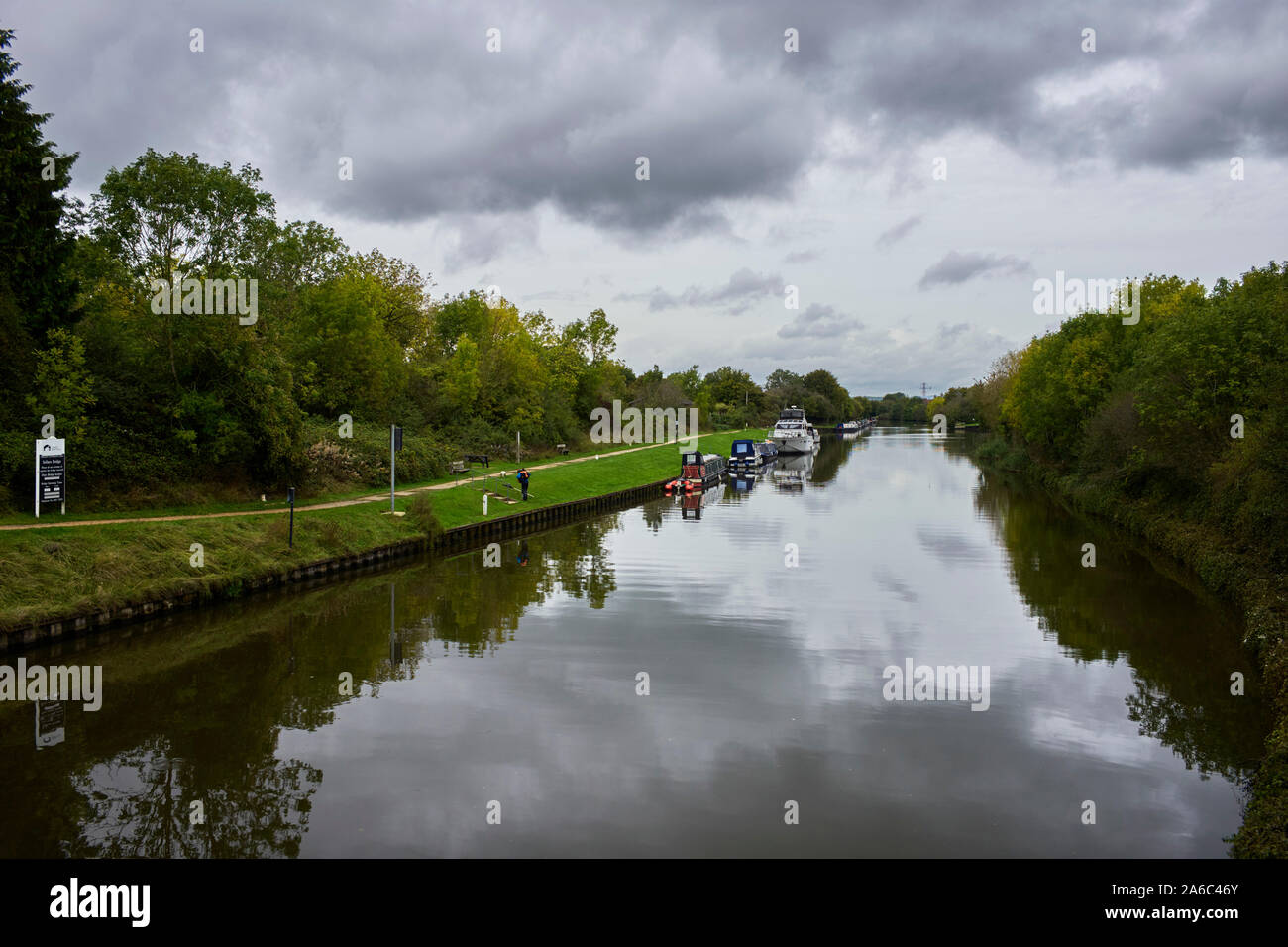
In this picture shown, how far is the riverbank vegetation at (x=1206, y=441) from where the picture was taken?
53.5 feet

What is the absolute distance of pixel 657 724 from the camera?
12.6 metres

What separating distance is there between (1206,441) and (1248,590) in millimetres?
9096

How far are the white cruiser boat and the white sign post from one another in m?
67.0

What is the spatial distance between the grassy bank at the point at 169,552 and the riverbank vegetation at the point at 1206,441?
2021cm

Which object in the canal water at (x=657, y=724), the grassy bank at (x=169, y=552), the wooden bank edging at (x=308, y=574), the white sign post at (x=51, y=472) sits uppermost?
the white sign post at (x=51, y=472)

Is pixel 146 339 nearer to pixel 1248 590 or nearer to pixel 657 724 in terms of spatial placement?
pixel 657 724

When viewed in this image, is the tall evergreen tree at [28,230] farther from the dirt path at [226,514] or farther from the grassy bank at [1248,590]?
the grassy bank at [1248,590]

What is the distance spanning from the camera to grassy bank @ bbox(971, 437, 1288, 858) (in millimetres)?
8930

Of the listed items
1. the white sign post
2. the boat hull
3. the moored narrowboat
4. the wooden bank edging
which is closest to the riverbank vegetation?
the wooden bank edging

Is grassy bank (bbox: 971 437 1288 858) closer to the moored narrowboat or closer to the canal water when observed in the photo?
the canal water

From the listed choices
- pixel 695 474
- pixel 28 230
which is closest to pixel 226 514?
pixel 28 230

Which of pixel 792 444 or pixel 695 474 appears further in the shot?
pixel 792 444

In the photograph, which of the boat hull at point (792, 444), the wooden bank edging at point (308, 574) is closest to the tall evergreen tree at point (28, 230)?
the wooden bank edging at point (308, 574)
